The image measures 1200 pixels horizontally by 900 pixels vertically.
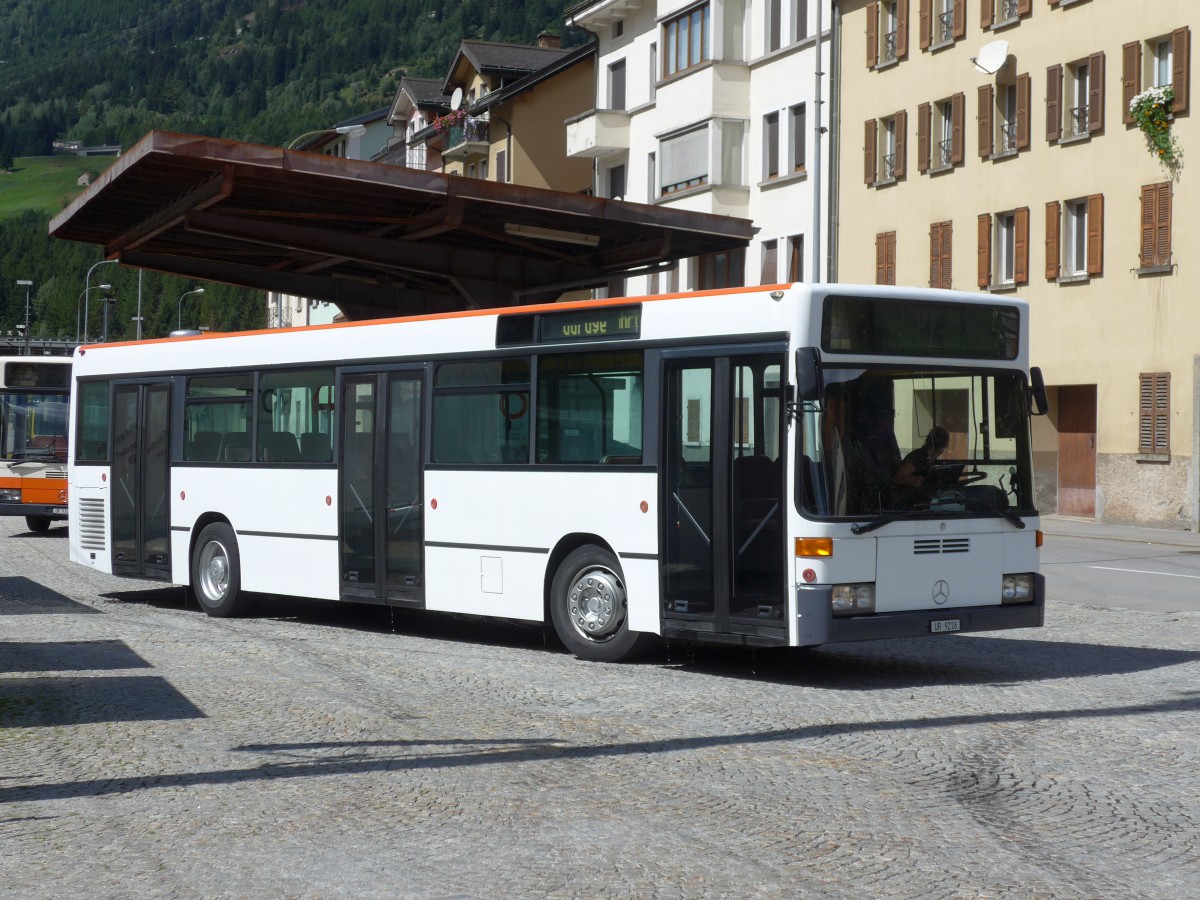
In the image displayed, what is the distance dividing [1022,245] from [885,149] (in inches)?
240

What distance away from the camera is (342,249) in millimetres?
22562

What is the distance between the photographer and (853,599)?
1134cm

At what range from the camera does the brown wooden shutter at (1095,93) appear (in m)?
34.8

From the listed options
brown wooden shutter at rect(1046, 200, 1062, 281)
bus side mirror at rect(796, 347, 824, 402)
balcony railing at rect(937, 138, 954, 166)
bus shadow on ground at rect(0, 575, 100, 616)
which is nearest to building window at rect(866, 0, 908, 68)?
balcony railing at rect(937, 138, 954, 166)

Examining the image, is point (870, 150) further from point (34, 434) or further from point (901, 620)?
point (901, 620)

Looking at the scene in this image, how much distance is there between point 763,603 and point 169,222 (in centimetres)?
1194

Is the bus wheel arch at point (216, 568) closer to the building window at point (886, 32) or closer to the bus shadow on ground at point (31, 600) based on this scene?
the bus shadow on ground at point (31, 600)

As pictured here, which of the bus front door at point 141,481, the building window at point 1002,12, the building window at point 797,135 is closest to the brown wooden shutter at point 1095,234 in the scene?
the building window at point 1002,12

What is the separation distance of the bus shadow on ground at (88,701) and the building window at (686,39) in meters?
37.5

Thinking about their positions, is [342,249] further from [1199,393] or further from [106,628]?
[1199,393]

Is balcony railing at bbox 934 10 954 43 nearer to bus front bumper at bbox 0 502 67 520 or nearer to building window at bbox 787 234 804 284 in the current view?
building window at bbox 787 234 804 284

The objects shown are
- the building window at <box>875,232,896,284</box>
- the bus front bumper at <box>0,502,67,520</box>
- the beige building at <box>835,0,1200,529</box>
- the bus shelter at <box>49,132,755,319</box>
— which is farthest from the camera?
the building window at <box>875,232,896,284</box>

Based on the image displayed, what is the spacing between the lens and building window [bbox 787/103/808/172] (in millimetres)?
44469

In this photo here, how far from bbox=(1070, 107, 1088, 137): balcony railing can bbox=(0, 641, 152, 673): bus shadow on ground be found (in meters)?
26.5
